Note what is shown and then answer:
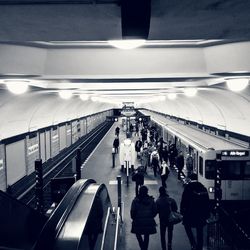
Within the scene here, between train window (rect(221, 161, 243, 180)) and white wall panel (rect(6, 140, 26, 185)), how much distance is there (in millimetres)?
8258

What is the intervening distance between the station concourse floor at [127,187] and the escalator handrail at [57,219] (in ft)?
10.7

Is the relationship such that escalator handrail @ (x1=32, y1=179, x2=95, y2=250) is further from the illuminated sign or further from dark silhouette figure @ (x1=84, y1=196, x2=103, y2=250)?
the illuminated sign

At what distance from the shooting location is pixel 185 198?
6.30 m

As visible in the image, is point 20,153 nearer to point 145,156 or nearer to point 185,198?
point 145,156

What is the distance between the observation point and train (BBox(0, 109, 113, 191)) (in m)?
12.5

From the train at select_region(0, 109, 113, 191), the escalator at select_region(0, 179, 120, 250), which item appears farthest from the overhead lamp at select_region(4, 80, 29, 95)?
the train at select_region(0, 109, 113, 191)

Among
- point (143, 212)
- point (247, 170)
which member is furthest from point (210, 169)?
point (143, 212)

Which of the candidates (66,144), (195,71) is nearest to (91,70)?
(195,71)

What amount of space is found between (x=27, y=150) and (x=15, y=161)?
151cm

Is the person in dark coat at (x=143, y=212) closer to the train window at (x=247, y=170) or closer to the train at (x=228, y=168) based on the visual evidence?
the train at (x=228, y=168)

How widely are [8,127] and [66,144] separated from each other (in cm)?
1278

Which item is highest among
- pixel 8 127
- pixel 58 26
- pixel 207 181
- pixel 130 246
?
pixel 58 26

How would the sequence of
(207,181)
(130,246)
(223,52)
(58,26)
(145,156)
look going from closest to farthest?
(58,26) < (223,52) < (130,246) < (207,181) < (145,156)

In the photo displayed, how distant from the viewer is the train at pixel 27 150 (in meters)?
12.5
